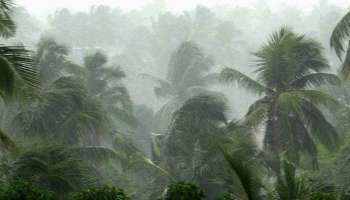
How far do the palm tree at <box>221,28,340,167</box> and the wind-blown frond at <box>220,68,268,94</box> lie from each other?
0.12 ft

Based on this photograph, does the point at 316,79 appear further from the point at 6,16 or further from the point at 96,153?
the point at 6,16

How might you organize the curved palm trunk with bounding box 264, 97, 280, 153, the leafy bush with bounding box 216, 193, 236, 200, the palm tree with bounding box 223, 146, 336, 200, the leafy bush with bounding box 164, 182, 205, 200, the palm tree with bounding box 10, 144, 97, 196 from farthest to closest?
the curved palm trunk with bounding box 264, 97, 280, 153 → the palm tree with bounding box 10, 144, 97, 196 → the leafy bush with bounding box 164, 182, 205, 200 → the leafy bush with bounding box 216, 193, 236, 200 → the palm tree with bounding box 223, 146, 336, 200

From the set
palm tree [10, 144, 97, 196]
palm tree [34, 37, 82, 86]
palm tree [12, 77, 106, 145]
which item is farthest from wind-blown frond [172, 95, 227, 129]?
palm tree [10, 144, 97, 196]

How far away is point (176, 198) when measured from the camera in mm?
8695

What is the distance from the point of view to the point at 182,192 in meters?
8.72

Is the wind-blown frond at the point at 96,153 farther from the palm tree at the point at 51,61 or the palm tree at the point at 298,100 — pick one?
the palm tree at the point at 298,100

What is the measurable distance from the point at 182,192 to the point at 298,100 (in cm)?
1064

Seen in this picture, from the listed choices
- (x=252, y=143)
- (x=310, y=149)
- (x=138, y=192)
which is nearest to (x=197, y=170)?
(x=252, y=143)

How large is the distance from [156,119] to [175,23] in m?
27.7

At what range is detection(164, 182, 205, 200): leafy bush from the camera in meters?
8.70

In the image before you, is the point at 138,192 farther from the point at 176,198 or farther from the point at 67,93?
the point at 176,198

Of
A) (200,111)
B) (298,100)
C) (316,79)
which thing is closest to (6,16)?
(200,111)

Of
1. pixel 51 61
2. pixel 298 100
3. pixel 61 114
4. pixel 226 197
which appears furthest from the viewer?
pixel 51 61

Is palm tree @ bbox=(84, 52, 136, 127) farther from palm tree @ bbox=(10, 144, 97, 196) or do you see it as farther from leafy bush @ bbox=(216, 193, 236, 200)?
leafy bush @ bbox=(216, 193, 236, 200)
